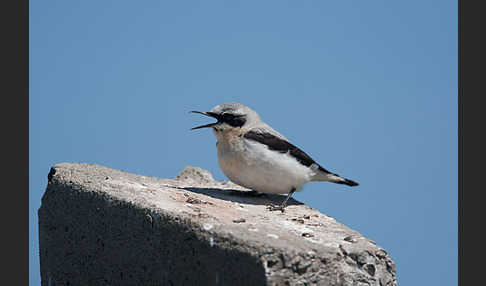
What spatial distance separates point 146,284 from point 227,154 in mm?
2063

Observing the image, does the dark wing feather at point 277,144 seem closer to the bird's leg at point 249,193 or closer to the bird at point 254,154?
the bird at point 254,154

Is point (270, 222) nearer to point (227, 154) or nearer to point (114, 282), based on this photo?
point (227, 154)

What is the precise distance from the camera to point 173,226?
19.7 feet

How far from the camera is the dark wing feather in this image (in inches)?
294

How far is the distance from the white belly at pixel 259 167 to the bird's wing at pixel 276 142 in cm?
7

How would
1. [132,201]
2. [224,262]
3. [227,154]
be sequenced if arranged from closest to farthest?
[224,262] < [132,201] < [227,154]

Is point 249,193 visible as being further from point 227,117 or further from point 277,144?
point 227,117

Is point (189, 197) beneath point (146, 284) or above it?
above

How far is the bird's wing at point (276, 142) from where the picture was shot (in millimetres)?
7473

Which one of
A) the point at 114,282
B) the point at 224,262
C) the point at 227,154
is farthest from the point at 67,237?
the point at 224,262

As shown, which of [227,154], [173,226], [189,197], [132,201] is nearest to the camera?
[173,226]

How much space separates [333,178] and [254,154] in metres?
1.53

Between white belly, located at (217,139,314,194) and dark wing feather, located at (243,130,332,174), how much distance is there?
67mm

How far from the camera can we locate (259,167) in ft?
24.2
